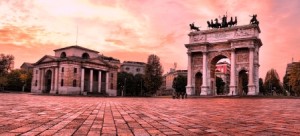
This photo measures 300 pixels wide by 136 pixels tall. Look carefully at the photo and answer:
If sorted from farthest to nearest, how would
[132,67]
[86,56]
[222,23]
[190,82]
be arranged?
[132,67]
[86,56]
[190,82]
[222,23]

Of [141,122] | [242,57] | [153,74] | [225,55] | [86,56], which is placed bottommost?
[141,122]

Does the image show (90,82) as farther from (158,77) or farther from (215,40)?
(215,40)

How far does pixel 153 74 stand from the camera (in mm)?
75375

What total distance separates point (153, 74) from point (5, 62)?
45.4 metres

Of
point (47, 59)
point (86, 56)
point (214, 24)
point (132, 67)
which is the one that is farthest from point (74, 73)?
point (132, 67)

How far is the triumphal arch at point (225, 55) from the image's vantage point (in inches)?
2009

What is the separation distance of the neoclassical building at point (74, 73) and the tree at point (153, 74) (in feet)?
30.6

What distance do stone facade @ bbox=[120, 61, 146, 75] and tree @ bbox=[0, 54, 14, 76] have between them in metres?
43.8

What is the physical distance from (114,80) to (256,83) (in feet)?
125

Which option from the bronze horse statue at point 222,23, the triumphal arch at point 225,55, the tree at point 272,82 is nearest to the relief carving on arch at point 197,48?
the triumphal arch at point 225,55

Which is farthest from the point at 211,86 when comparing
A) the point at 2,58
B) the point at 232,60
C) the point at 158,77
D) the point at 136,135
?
the point at 2,58

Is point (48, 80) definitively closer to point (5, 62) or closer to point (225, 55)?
point (5, 62)

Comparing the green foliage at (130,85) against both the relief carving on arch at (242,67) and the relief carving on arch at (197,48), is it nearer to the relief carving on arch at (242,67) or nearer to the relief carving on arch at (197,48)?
the relief carving on arch at (197,48)

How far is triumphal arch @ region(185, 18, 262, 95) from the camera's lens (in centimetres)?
5103
